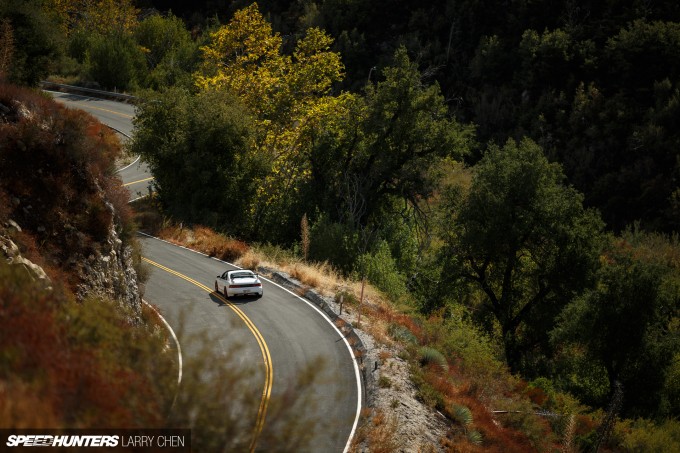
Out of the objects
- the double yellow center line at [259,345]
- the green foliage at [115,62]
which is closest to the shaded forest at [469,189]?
the green foliage at [115,62]

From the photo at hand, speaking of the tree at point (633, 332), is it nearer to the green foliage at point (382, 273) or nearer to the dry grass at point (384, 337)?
the dry grass at point (384, 337)

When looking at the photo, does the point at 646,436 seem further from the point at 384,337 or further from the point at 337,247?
the point at 337,247

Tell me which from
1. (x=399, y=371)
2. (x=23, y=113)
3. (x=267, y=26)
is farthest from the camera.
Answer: (x=267, y=26)

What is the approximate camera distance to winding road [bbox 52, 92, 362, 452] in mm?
16125

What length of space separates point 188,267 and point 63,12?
192ft

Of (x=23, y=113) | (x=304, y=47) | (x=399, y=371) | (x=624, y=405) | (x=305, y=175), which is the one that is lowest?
(x=624, y=405)

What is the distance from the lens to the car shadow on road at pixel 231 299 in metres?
24.5

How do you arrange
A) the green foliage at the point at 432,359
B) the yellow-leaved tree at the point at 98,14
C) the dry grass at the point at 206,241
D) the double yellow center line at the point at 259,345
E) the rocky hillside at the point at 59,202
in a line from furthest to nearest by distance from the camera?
the yellow-leaved tree at the point at 98,14 → the dry grass at the point at 206,241 → the green foliage at the point at 432,359 → the rocky hillside at the point at 59,202 → the double yellow center line at the point at 259,345

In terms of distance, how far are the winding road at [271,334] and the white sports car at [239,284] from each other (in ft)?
1.29

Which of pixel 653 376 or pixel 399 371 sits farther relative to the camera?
pixel 653 376

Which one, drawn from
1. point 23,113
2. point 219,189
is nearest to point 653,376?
point 219,189

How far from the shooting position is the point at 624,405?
27.4 m

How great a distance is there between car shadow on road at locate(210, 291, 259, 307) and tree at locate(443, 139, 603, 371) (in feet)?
41.0

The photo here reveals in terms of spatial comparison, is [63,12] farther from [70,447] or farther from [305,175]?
[70,447]
